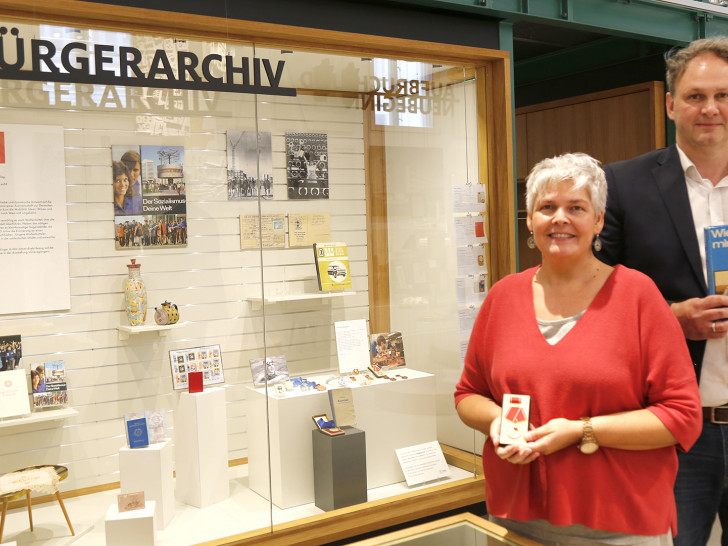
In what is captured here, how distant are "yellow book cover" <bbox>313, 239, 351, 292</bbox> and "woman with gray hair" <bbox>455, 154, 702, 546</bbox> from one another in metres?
1.77

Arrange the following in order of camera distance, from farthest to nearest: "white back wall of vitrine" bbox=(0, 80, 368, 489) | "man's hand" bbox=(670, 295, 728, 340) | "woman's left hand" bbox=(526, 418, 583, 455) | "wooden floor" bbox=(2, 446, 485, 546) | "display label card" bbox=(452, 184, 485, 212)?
"display label card" bbox=(452, 184, 485, 212) → "wooden floor" bbox=(2, 446, 485, 546) → "white back wall of vitrine" bbox=(0, 80, 368, 489) → "man's hand" bbox=(670, 295, 728, 340) → "woman's left hand" bbox=(526, 418, 583, 455)

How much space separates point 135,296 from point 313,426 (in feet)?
3.70

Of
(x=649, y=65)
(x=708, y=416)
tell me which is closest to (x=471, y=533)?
(x=708, y=416)

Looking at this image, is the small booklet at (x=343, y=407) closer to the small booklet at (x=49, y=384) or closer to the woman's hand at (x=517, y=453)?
the small booklet at (x=49, y=384)

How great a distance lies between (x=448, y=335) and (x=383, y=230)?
772 millimetres

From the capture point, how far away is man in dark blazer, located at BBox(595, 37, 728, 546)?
2170 millimetres

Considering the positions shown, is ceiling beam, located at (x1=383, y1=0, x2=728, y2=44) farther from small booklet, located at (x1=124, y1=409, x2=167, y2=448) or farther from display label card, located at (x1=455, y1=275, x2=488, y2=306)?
small booklet, located at (x1=124, y1=409, x2=167, y2=448)

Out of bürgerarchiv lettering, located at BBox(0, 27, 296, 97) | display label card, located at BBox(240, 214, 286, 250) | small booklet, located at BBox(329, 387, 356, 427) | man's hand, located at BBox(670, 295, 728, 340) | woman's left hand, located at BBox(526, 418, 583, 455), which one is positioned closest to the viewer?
woman's left hand, located at BBox(526, 418, 583, 455)

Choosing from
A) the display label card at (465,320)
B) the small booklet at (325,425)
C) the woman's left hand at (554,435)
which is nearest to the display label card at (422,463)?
the small booklet at (325,425)

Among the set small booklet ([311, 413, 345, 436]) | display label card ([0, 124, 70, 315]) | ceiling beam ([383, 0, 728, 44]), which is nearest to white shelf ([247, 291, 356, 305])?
small booklet ([311, 413, 345, 436])

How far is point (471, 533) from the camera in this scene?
6.84 ft

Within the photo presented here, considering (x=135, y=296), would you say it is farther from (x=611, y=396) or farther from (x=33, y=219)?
(x=611, y=396)

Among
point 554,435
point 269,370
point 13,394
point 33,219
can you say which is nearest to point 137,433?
point 13,394

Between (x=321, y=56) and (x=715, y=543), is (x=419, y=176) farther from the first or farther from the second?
(x=715, y=543)
